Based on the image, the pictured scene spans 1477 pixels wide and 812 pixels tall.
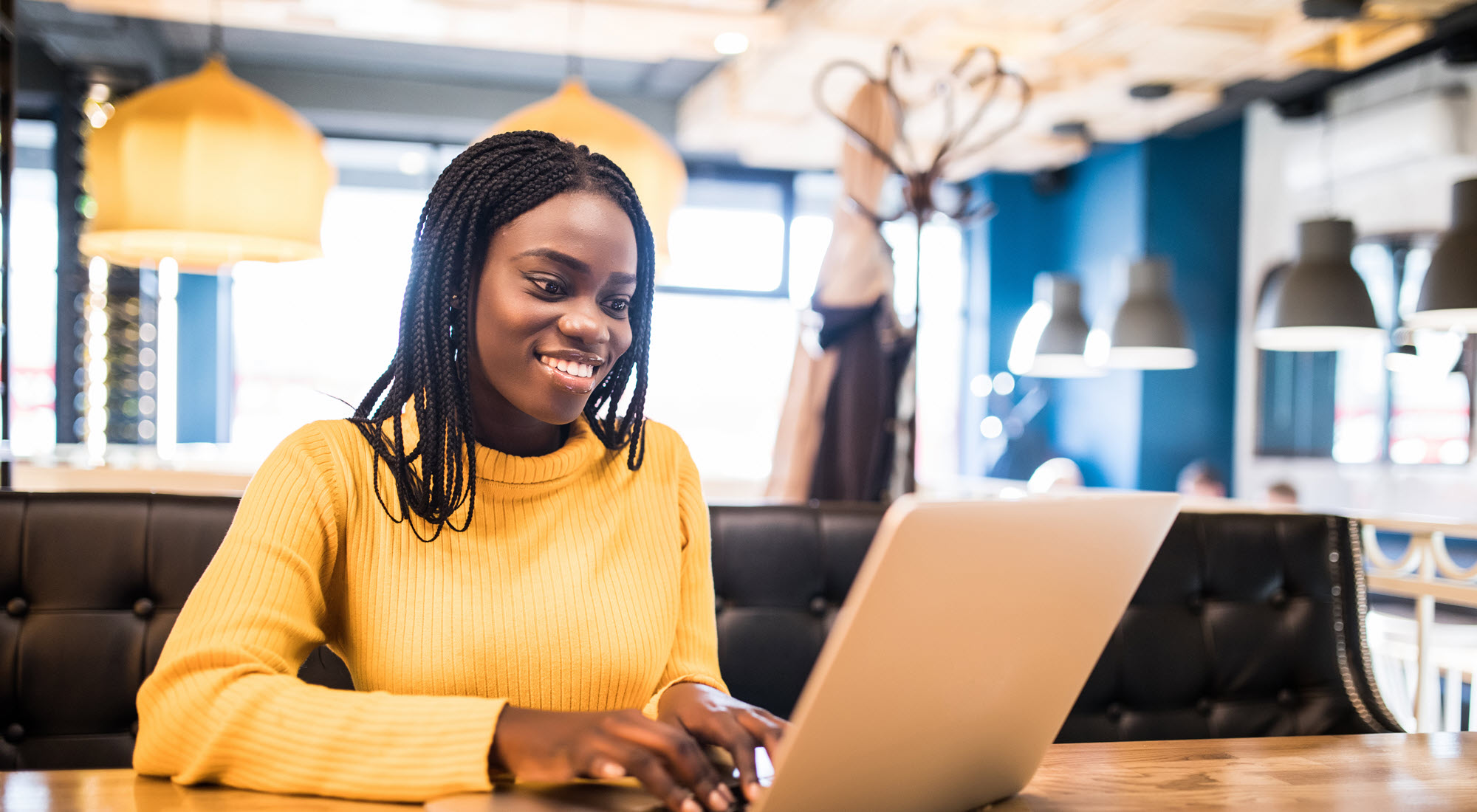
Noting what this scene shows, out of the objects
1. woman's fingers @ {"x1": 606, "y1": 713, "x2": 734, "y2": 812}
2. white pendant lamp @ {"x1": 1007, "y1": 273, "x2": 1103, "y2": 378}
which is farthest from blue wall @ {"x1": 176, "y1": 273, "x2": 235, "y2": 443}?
woman's fingers @ {"x1": 606, "y1": 713, "x2": 734, "y2": 812}

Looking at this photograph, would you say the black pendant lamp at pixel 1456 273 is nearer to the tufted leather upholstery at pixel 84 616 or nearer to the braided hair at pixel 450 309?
the braided hair at pixel 450 309

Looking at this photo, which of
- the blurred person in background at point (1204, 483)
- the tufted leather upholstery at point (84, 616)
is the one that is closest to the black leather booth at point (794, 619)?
the tufted leather upholstery at point (84, 616)

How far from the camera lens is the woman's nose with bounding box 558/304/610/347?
99 cm

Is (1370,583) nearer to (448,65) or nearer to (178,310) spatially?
(448,65)

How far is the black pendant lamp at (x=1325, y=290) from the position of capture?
3520mm

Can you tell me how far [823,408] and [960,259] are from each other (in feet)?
17.0

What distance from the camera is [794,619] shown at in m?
1.60

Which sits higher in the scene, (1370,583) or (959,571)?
(959,571)

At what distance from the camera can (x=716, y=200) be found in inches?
287

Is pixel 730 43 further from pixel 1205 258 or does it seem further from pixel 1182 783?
pixel 1182 783

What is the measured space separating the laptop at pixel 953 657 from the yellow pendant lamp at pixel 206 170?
228 centimetres

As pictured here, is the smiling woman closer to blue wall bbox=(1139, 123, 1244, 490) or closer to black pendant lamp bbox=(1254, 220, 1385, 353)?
black pendant lamp bbox=(1254, 220, 1385, 353)

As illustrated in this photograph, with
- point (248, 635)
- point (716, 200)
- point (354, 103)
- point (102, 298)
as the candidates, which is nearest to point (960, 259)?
point (716, 200)

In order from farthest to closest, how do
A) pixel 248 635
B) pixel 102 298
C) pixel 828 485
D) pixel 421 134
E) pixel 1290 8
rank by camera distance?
1. pixel 421 134
2. pixel 102 298
3. pixel 1290 8
4. pixel 828 485
5. pixel 248 635
